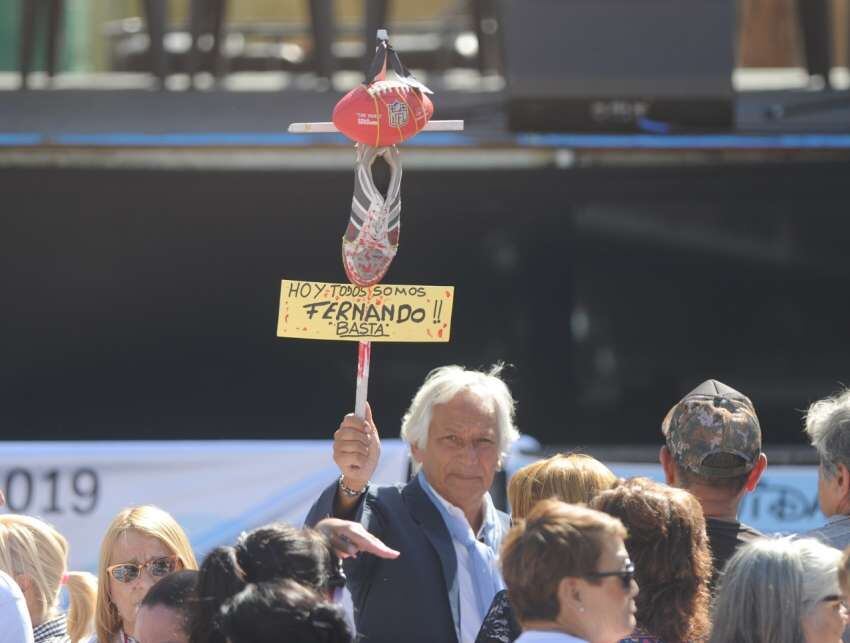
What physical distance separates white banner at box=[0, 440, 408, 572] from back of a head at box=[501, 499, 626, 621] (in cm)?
333

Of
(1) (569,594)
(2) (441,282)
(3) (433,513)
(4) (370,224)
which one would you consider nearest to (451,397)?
(3) (433,513)

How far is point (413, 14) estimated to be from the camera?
841 centimetres

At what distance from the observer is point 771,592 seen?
315 centimetres

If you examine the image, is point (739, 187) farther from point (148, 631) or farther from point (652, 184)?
point (148, 631)

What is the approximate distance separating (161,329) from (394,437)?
148cm

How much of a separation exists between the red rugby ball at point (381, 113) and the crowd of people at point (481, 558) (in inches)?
28.5

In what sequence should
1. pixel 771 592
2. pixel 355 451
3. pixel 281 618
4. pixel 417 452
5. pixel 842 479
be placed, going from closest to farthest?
pixel 281 618 < pixel 771 592 < pixel 355 451 < pixel 842 479 < pixel 417 452

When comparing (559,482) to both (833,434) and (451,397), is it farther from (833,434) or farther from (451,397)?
(833,434)

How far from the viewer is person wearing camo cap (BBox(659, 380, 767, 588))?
3754 mm

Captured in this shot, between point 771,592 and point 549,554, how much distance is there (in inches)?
24.9

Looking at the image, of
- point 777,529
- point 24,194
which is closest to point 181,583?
point 777,529

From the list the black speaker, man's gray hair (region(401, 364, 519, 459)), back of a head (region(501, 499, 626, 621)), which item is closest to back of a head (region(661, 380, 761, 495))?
man's gray hair (region(401, 364, 519, 459))

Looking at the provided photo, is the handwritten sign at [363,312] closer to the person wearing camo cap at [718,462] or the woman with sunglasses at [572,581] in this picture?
the person wearing camo cap at [718,462]

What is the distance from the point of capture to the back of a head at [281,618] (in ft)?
8.49
